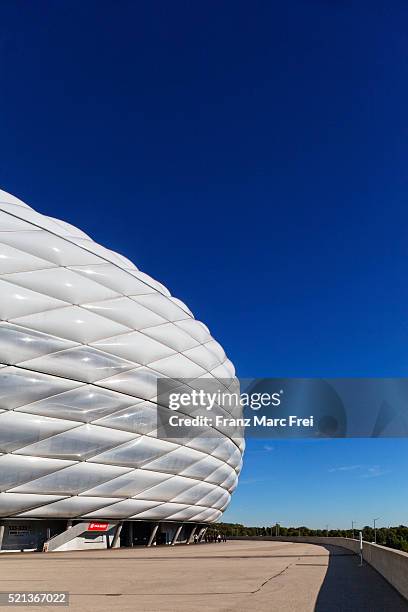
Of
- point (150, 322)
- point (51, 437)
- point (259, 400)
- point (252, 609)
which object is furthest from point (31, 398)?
point (259, 400)

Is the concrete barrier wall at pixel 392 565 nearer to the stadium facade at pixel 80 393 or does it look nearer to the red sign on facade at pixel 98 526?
the stadium facade at pixel 80 393

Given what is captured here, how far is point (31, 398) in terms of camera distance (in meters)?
20.3

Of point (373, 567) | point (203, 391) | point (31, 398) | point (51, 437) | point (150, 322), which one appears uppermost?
point (150, 322)

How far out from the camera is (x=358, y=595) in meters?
9.72

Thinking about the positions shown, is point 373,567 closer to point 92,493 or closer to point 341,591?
point 341,591

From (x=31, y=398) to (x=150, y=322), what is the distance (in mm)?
7674

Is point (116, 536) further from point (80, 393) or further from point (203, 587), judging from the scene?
point (203, 587)

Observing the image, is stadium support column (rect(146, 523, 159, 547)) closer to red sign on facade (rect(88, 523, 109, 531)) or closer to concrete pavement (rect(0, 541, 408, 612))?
red sign on facade (rect(88, 523, 109, 531))

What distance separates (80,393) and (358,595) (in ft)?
48.1

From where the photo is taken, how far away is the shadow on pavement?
26.6 ft

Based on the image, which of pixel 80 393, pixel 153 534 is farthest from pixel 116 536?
pixel 80 393

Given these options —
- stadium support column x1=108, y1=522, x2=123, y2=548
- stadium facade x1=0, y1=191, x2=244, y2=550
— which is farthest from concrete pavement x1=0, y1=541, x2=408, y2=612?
stadium support column x1=108, y1=522, x2=123, y2=548

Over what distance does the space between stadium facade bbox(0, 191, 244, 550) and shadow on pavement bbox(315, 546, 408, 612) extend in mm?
→ 11725

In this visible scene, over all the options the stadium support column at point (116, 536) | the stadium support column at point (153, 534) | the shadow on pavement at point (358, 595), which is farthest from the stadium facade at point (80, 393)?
the shadow on pavement at point (358, 595)
